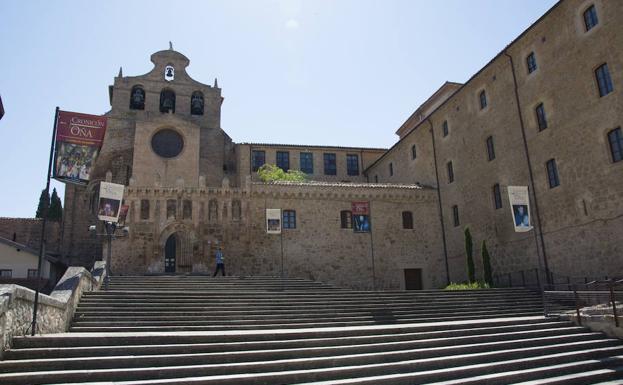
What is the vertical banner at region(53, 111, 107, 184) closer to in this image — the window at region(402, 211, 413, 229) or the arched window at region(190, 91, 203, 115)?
the window at region(402, 211, 413, 229)

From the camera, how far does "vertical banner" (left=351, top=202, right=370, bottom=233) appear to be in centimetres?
3011

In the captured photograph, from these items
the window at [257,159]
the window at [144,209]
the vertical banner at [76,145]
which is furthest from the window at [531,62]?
the window at [144,209]

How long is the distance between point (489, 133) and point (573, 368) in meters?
18.3

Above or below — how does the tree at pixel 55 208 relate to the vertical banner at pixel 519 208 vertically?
above

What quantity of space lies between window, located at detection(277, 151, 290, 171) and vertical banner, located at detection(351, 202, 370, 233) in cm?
1069

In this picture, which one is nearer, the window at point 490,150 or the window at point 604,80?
the window at point 604,80

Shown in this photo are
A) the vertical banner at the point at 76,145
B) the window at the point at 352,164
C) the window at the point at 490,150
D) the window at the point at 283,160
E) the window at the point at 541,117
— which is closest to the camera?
the vertical banner at the point at 76,145

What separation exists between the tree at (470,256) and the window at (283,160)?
1712 cm

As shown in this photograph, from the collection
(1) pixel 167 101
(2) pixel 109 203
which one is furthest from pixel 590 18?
(1) pixel 167 101

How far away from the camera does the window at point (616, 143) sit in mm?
18750

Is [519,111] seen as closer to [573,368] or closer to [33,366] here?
[573,368]

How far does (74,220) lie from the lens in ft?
114

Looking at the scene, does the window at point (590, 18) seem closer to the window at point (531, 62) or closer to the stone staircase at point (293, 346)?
the window at point (531, 62)

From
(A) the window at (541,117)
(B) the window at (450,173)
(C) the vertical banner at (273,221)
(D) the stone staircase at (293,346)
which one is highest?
(A) the window at (541,117)
